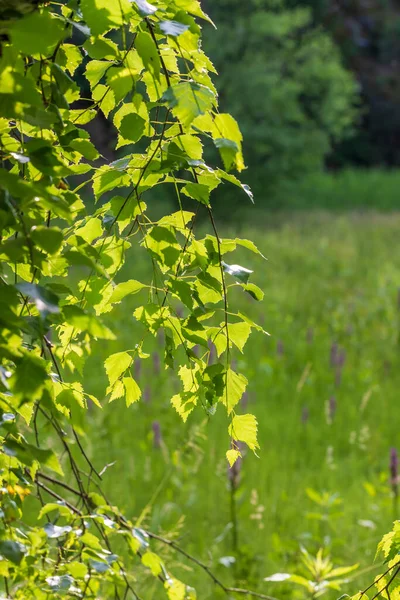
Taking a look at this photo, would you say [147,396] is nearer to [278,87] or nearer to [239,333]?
[239,333]

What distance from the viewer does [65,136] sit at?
1062mm

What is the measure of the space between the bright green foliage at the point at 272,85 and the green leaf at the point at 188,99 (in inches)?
473

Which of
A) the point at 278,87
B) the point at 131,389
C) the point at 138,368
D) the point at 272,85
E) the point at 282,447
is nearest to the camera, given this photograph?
the point at 131,389

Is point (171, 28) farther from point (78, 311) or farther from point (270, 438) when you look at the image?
A: point (270, 438)

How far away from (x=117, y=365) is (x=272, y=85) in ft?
40.2

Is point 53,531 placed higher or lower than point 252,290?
lower

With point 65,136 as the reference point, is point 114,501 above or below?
below

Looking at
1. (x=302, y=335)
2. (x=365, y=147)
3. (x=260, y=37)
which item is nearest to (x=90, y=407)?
(x=302, y=335)

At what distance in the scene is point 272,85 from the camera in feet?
42.3

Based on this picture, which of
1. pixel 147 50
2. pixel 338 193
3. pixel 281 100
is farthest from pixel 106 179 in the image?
pixel 338 193

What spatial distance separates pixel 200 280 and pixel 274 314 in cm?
576

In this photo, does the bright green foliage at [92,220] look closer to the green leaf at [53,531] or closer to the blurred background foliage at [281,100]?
the green leaf at [53,531]

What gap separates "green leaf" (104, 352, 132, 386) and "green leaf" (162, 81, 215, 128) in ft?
1.55

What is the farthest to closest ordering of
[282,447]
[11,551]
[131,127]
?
[282,447]
[131,127]
[11,551]
